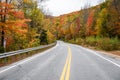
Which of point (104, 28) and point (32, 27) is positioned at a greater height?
point (104, 28)

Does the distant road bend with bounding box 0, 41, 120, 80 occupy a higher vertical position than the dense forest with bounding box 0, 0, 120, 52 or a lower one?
lower

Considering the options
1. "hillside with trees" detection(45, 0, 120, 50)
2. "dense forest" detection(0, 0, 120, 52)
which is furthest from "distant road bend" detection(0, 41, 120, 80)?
"hillside with trees" detection(45, 0, 120, 50)

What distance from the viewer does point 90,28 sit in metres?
85.1

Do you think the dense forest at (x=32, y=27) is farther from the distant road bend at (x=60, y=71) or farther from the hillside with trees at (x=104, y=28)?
the distant road bend at (x=60, y=71)

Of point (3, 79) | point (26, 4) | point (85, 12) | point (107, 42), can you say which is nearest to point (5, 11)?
point (26, 4)

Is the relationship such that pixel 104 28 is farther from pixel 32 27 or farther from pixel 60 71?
pixel 60 71

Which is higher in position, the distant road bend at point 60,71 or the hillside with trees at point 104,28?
the hillside with trees at point 104,28

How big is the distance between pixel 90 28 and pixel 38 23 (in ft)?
116

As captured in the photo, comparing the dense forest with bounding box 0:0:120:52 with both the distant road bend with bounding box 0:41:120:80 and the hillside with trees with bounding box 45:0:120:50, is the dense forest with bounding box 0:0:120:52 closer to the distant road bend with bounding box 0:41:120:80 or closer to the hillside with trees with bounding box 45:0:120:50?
the hillside with trees with bounding box 45:0:120:50

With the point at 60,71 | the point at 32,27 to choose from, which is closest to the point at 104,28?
the point at 32,27

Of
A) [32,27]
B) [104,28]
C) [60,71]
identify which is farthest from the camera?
[104,28]

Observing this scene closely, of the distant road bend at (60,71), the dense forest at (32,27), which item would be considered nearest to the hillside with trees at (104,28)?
the dense forest at (32,27)

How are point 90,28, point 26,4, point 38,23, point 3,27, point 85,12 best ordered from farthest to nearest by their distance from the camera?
point 85,12
point 90,28
point 38,23
point 26,4
point 3,27

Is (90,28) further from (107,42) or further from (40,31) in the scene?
(107,42)
